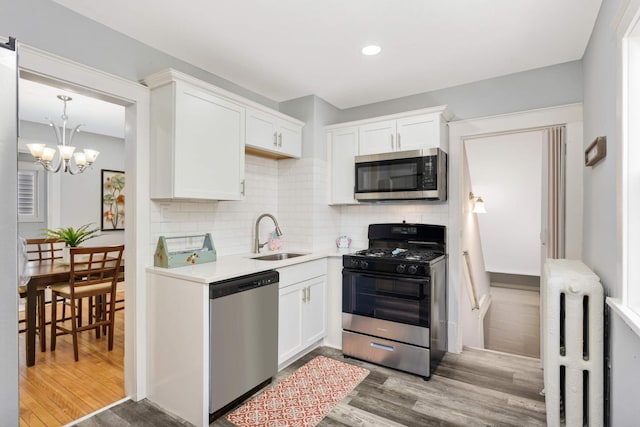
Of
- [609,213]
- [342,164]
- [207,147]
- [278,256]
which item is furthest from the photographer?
[342,164]

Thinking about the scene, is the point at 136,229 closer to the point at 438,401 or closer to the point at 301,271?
the point at 301,271

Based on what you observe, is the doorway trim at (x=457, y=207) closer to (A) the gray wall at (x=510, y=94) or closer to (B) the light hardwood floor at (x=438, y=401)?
(A) the gray wall at (x=510, y=94)

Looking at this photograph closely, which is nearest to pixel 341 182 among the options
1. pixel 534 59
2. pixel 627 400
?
pixel 534 59

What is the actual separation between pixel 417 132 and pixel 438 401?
217 centimetres

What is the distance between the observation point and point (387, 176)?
10.3 ft

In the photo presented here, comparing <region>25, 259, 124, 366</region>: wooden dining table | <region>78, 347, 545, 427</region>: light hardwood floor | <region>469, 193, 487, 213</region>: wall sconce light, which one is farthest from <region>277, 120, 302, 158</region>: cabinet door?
<region>469, 193, 487, 213</region>: wall sconce light

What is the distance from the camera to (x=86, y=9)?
2004mm

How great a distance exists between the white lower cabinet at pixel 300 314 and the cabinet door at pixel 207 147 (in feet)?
2.77

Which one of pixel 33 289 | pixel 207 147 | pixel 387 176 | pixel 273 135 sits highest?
pixel 273 135

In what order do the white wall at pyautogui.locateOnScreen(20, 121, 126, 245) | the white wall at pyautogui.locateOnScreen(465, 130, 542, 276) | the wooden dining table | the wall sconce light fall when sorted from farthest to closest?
1. the wall sconce light
2. the white wall at pyautogui.locateOnScreen(20, 121, 126, 245)
3. the white wall at pyautogui.locateOnScreen(465, 130, 542, 276)
4. the wooden dining table

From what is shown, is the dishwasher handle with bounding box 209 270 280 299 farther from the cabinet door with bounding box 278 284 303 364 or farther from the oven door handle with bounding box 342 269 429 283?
the oven door handle with bounding box 342 269 429 283

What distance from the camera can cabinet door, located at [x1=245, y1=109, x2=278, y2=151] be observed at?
2863 mm

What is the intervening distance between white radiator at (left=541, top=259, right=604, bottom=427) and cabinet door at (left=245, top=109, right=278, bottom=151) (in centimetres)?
233

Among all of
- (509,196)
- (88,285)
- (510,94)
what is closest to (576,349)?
(510,94)
